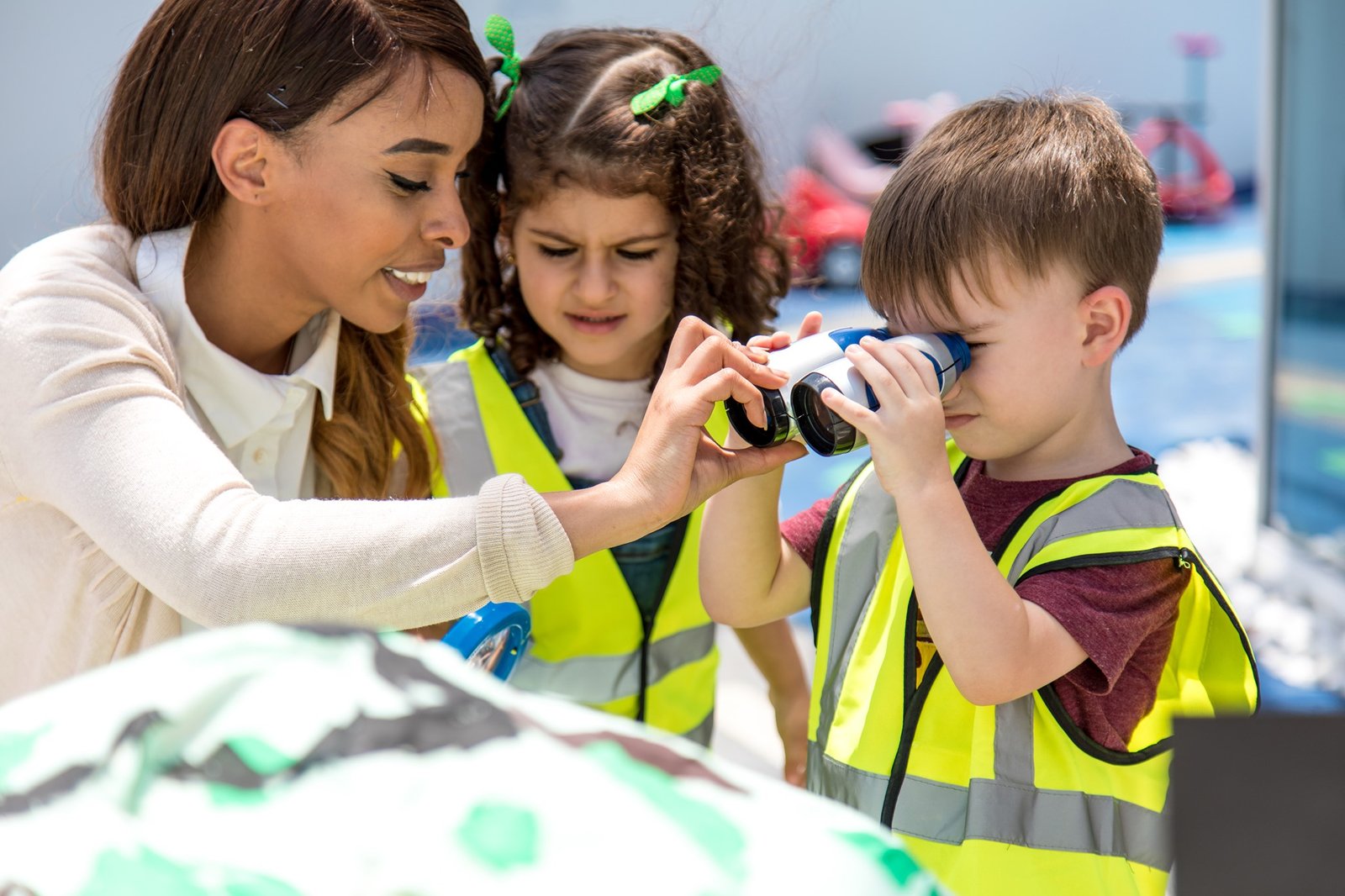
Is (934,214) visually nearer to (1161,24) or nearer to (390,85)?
(390,85)

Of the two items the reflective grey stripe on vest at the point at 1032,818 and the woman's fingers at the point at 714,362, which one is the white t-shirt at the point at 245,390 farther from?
the reflective grey stripe on vest at the point at 1032,818

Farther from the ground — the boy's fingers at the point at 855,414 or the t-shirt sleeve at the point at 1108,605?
the boy's fingers at the point at 855,414

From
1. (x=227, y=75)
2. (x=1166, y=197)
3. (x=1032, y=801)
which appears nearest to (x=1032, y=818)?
(x=1032, y=801)

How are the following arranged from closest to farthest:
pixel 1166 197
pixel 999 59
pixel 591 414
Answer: pixel 591 414, pixel 1166 197, pixel 999 59

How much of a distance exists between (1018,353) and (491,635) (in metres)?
0.60

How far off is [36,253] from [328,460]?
0.43 meters

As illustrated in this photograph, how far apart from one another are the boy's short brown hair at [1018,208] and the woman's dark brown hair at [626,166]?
463mm

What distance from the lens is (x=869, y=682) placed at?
4.18 feet

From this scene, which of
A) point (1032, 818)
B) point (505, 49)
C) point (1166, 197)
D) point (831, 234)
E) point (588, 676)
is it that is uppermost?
point (505, 49)

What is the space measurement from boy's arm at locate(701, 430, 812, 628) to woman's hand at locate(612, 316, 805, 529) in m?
0.06

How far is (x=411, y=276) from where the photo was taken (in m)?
1.59

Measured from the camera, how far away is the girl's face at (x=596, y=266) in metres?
1.65

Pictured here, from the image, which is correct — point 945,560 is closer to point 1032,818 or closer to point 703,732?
point 1032,818

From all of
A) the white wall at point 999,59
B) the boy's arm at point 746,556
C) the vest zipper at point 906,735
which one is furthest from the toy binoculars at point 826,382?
the white wall at point 999,59
